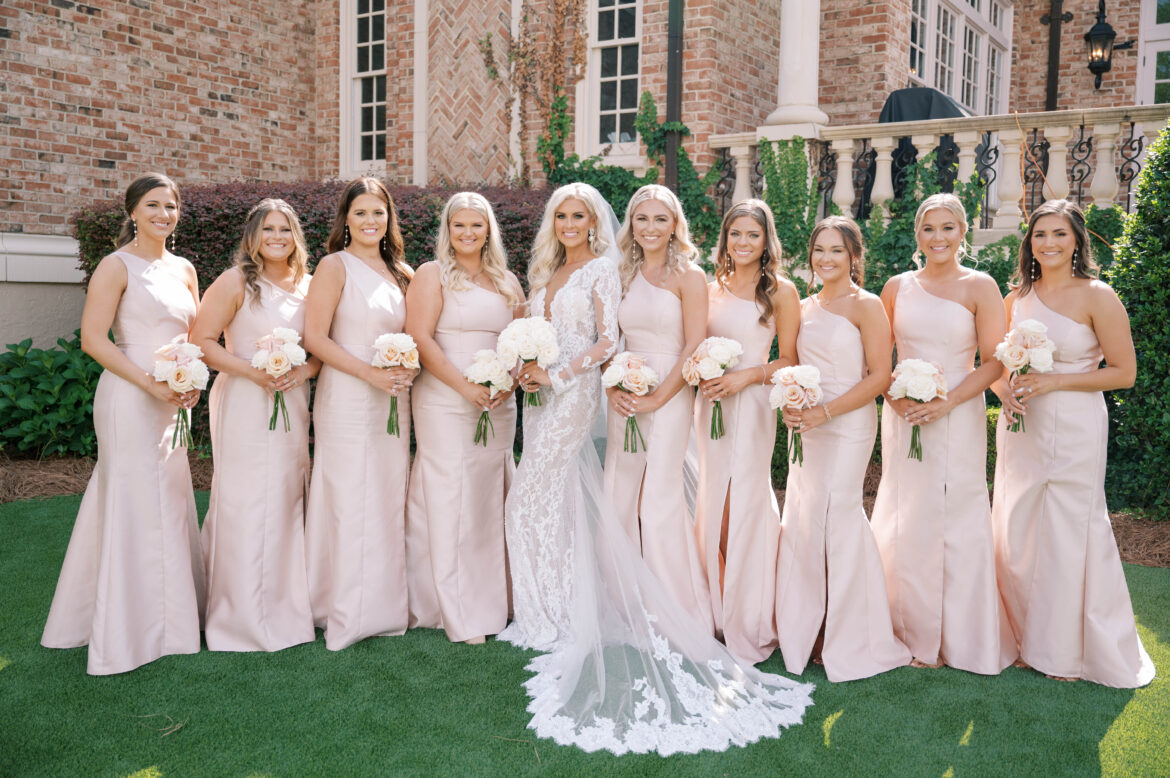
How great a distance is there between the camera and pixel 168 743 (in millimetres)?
3582

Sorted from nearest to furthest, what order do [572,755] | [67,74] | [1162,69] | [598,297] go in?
1. [572,755]
2. [598,297]
3. [67,74]
4. [1162,69]

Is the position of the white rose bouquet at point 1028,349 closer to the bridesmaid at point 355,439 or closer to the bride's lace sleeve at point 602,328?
the bride's lace sleeve at point 602,328

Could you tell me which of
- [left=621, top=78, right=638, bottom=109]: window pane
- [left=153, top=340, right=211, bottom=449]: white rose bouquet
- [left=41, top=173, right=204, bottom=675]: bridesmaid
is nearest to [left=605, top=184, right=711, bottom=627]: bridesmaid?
[left=153, top=340, right=211, bottom=449]: white rose bouquet

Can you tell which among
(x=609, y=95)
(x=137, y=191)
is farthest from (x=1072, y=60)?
(x=137, y=191)

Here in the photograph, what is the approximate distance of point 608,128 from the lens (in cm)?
1125

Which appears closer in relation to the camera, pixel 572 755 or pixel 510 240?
pixel 572 755

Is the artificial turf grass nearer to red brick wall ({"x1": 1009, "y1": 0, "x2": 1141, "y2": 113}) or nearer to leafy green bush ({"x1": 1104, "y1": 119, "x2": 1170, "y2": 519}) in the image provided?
leafy green bush ({"x1": 1104, "y1": 119, "x2": 1170, "y2": 519})

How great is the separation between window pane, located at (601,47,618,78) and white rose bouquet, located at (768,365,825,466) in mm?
7947

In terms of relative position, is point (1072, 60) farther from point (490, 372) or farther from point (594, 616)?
point (594, 616)

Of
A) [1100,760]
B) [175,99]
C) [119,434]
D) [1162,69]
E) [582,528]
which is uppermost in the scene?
[1162,69]

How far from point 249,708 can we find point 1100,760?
3.44 m

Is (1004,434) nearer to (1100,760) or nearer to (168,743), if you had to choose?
(1100,760)

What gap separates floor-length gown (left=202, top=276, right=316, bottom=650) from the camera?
4.52 meters

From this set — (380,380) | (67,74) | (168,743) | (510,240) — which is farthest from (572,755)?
(67,74)
